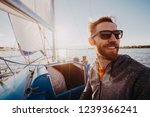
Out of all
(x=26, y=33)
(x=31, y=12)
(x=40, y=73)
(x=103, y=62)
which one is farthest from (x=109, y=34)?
(x=26, y=33)

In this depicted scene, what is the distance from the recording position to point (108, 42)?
1793 millimetres

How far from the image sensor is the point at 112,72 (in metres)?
1.57

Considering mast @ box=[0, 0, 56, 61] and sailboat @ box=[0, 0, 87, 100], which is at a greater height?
mast @ box=[0, 0, 56, 61]

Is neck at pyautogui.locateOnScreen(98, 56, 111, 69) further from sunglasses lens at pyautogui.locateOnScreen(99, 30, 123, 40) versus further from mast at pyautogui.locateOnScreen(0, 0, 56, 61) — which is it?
mast at pyautogui.locateOnScreen(0, 0, 56, 61)

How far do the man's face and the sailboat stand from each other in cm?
97

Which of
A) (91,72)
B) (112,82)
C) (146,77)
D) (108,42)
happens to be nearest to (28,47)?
(91,72)

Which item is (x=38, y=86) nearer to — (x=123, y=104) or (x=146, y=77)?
(x=123, y=104)

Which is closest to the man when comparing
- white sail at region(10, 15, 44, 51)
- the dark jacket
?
the dark jacket

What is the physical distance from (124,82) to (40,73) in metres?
1.67

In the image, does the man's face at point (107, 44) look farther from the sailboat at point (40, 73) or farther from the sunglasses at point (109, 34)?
the sailboat at point (40, 73)

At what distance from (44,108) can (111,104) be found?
2.54 feet

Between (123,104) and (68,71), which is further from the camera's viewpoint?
(68,71)

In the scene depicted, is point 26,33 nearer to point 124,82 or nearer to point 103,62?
point 103,62

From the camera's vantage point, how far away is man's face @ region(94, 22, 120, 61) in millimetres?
1695
